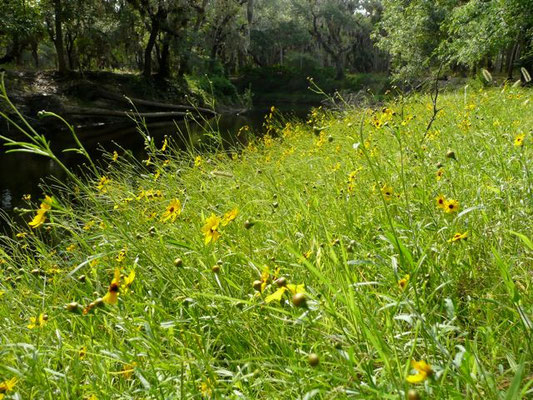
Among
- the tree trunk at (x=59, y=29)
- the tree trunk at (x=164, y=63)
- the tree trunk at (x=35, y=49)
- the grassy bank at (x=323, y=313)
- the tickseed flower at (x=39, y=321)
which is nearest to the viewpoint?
the grassy bank at (x=323, y=313)

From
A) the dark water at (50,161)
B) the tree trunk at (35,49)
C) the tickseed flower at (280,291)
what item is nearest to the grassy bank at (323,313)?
the tickseed flower at (280,291)

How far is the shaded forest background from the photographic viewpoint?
8625 millimetres

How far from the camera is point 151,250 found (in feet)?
5.50

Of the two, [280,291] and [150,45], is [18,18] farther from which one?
[280,291]

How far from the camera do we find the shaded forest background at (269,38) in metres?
8.62

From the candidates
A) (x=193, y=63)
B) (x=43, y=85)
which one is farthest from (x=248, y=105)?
(x=43, y=85)

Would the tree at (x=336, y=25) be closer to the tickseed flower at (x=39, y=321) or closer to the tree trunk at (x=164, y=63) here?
the tree trunk at (x=164, y=63)

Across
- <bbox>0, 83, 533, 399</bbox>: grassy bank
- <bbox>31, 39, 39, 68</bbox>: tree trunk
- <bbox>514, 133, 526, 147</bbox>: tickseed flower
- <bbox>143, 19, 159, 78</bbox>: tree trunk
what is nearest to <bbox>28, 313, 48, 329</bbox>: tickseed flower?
<bbox>0, 83, 533, 399</bbox>: grassy bank

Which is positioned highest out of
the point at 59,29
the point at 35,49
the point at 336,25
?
the point at 336,25

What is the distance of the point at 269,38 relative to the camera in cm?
3291

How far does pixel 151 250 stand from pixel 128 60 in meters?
26.5

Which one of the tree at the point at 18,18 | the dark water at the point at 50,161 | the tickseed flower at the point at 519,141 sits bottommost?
the dark water at the point at 50,161

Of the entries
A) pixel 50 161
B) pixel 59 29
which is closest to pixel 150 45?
pixel 59 29

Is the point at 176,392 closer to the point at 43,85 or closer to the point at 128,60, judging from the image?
the point at 43,85
